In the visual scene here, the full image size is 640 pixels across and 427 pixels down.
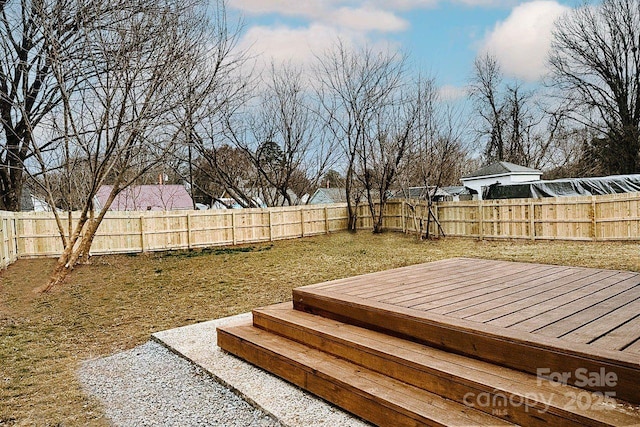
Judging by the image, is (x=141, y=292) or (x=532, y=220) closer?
(x=141, y=292)

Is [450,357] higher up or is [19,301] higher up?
[450,357]

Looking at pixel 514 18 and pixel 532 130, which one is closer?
pixel 514 18

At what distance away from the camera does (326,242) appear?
1369 centimetres

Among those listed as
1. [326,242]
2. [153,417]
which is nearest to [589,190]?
[326,242]

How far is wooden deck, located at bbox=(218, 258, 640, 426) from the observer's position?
1.74 meters

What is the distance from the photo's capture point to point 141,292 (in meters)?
6.76

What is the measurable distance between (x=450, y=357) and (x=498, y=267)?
233 centimetres

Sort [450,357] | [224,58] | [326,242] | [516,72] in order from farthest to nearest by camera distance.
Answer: [516,72] → [326,242] → [224,58] → [450,357]

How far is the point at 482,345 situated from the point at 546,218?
10.9 meters

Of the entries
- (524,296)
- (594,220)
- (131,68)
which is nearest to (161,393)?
(524,296)

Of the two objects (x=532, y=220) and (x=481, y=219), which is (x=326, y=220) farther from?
(x=532, y=220)

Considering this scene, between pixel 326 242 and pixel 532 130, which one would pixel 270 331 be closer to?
pixel 326 242

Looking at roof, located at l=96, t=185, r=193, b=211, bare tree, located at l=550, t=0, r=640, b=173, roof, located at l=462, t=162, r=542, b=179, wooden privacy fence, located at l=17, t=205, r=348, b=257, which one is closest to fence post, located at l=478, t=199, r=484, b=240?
wooden privacy fence, located at l=17, t=205, r=348, b=257

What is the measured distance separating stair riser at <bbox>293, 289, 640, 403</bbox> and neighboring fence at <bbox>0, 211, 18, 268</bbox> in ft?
28.9
